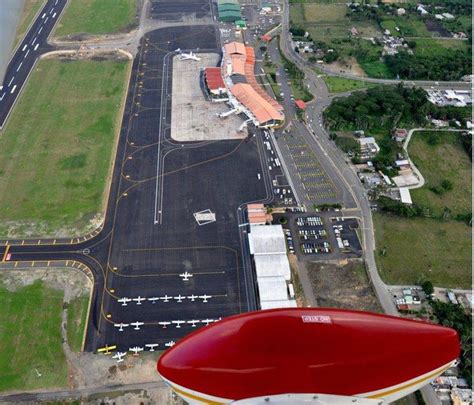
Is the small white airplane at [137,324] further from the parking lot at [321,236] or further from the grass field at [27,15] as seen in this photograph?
the grass field at [27,15]

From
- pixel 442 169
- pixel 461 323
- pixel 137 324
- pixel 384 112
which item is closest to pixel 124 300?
pixel 137 324

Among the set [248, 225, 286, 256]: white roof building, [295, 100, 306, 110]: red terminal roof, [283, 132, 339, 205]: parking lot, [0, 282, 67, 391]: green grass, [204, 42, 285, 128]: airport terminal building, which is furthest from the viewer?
[295, 100, 306, 110]: red terminal roof

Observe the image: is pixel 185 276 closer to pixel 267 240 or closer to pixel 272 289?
pixel 272 289

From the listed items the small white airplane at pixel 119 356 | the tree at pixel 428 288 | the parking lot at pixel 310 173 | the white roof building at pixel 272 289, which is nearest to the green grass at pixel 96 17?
the parking lot at pixel 310 173

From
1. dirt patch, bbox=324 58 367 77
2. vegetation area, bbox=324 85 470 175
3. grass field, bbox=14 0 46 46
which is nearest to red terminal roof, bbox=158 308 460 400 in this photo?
vegetation area, bbox=324 85 470 175

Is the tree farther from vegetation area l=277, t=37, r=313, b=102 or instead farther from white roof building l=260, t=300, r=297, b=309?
vegetation area l=277, t=37, r=313, b=102

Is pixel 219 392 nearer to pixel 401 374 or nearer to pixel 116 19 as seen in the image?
pixel 401 374
